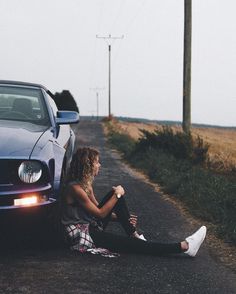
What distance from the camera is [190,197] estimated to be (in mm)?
8508

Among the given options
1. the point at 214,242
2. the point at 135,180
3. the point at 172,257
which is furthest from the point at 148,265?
the point at 135,180

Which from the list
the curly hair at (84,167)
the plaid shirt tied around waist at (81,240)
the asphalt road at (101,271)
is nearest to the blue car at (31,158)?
the curly hair at (84,167)

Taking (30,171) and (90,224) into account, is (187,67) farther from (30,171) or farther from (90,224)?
(30,171)

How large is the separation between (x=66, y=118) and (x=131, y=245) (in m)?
1.75

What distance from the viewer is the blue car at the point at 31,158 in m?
4.50

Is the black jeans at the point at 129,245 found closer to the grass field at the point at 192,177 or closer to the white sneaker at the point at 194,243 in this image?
the white sneaker at the point at 194,243

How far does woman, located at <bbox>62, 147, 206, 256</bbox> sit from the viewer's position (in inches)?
198

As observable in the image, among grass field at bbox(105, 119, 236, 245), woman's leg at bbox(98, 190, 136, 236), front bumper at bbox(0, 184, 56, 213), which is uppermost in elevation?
front bumper at bbox(0, 184, 56, 213)

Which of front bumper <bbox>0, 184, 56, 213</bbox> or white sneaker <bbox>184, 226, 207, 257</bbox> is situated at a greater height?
front bumper <bbox>0, 184, 56, 213</bbox>

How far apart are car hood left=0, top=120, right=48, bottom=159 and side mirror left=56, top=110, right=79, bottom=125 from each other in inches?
15.7

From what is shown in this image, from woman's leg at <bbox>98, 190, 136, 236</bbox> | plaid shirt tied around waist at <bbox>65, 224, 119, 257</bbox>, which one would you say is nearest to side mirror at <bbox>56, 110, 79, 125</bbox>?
woman's leg at <bbox>98, 190, 136, 236</bbox>

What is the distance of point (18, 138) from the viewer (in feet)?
16.0

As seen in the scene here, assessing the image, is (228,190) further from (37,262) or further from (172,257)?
(37,262)

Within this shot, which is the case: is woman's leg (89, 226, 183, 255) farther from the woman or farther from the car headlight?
the car headlight
